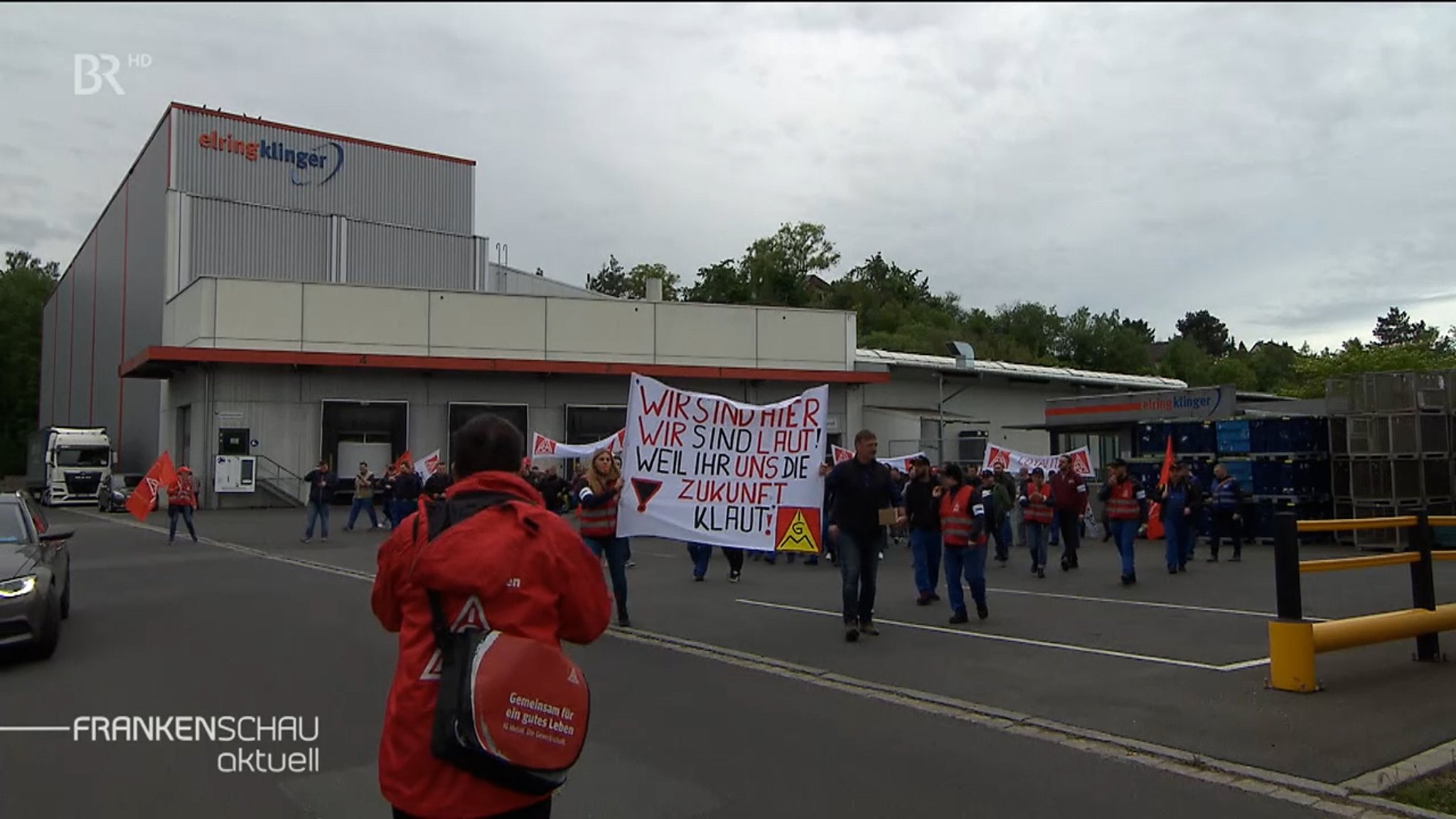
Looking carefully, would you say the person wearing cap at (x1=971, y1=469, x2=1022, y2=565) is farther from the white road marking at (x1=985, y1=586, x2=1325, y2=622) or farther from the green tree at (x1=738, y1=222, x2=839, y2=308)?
the green tree at (x1=738, y1=222, x2=839, y2=308)

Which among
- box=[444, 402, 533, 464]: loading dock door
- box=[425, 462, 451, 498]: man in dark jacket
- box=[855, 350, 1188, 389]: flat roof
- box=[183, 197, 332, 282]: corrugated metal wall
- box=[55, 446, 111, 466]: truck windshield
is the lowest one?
box=[425, 462, 451, 498]: man in dark jacket

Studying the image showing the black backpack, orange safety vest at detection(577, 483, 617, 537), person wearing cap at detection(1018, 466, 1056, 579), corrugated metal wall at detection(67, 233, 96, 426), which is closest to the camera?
the black backpack

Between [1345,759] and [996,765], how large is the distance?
2.03m

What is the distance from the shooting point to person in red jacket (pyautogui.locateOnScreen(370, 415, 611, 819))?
3.20 m

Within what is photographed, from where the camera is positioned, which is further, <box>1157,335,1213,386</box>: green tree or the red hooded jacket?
<box>1157,335,1213,386</box>: green tree

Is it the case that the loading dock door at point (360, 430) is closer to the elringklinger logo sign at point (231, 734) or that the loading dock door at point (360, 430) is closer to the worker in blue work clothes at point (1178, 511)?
the worker in blue work clothes at point (1178, 511)

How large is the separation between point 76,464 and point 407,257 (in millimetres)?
16495

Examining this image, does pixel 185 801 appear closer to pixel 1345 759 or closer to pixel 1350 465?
pixel 1345 759

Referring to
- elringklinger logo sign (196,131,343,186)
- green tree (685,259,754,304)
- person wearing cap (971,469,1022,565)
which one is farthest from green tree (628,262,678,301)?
person wearing cap (971,469,1022,565)

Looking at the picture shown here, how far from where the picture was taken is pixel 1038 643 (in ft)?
35.1

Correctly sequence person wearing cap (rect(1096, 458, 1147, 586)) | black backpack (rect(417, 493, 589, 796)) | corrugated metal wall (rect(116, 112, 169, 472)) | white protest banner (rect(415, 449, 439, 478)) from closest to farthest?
black backpack (rect(417, 493, 589, 796)) → person wearing cap (rect(1096, 458, 1147, 586)) → white protest banner (rect(415, 449, 439, 478)) → corrugated metal wall (rect(116, 112, 169, 472))

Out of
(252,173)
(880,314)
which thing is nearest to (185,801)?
(252,173)

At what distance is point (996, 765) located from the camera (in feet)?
21.5

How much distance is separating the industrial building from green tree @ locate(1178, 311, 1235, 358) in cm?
7637
